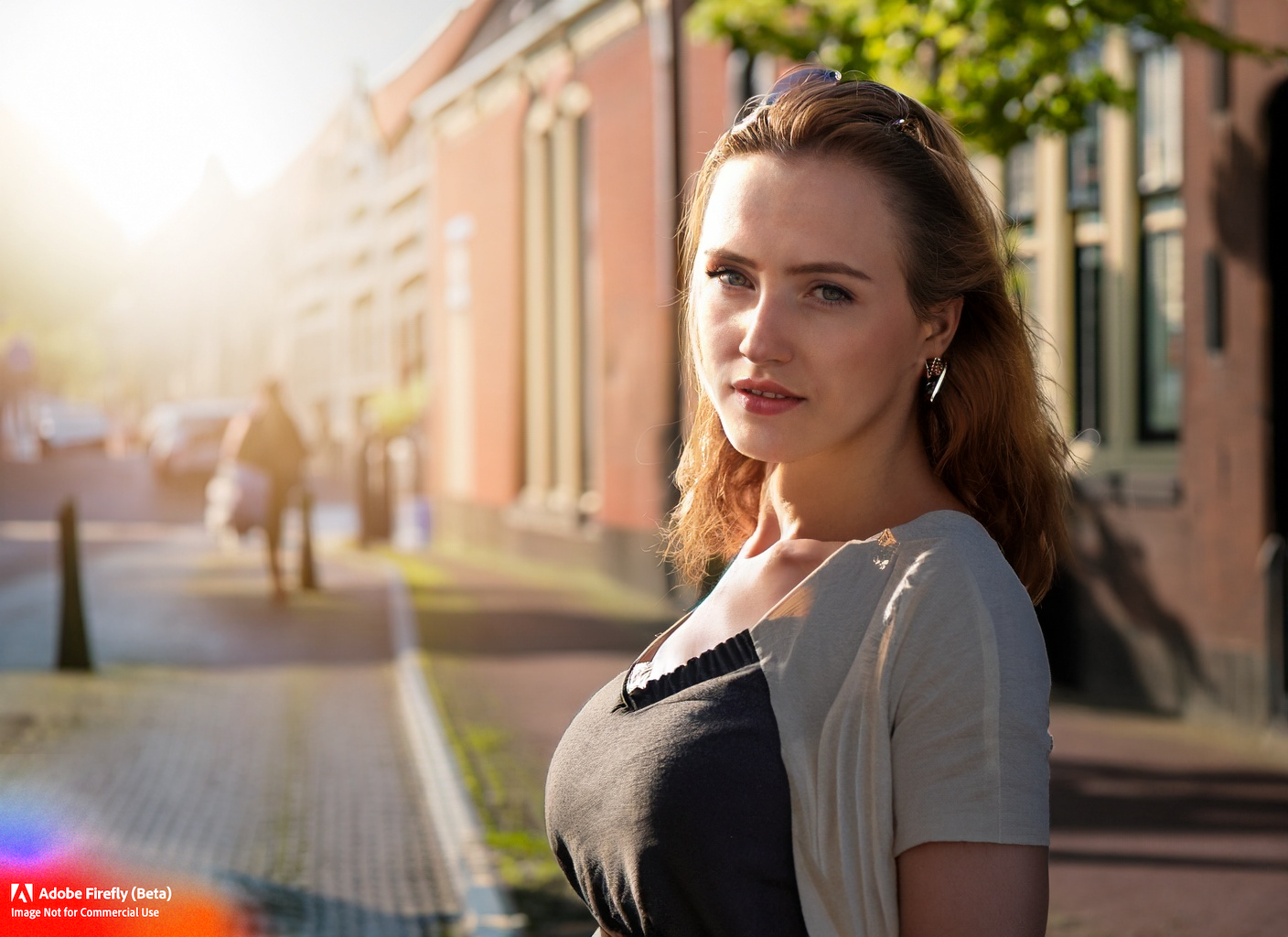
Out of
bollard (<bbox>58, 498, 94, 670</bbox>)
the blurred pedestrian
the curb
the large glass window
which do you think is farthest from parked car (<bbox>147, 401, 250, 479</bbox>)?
the large glass window

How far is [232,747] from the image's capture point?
7852 millimetres

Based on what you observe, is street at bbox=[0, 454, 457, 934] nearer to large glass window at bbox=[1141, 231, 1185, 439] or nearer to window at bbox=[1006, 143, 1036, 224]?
large glass window at bbox=[1141, 231, 1185, 439]

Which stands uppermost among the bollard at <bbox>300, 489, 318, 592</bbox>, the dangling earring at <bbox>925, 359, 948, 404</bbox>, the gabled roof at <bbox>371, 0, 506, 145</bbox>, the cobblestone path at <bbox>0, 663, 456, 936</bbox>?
the gabled roof at <bbox>371, 0, 506, 145</bbox>

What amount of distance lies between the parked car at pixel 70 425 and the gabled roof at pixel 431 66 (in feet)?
20.2

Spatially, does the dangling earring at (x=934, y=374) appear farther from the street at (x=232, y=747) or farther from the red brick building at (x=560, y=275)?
the red brick building at (x=560, y=275)

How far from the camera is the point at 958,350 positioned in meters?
1.81

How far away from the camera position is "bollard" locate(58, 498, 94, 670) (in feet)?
31.1

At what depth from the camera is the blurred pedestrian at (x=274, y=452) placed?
48.0 feet

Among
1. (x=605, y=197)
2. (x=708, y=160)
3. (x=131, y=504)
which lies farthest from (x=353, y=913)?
(x=131, y=504)

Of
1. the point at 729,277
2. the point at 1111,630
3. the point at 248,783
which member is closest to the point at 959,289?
the point at 729,277

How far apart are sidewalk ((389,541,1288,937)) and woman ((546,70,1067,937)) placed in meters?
3.24

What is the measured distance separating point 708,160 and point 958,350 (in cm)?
41

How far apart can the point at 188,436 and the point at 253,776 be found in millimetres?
19153

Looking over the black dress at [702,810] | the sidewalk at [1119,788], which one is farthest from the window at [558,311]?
the black dress at [702,810]
